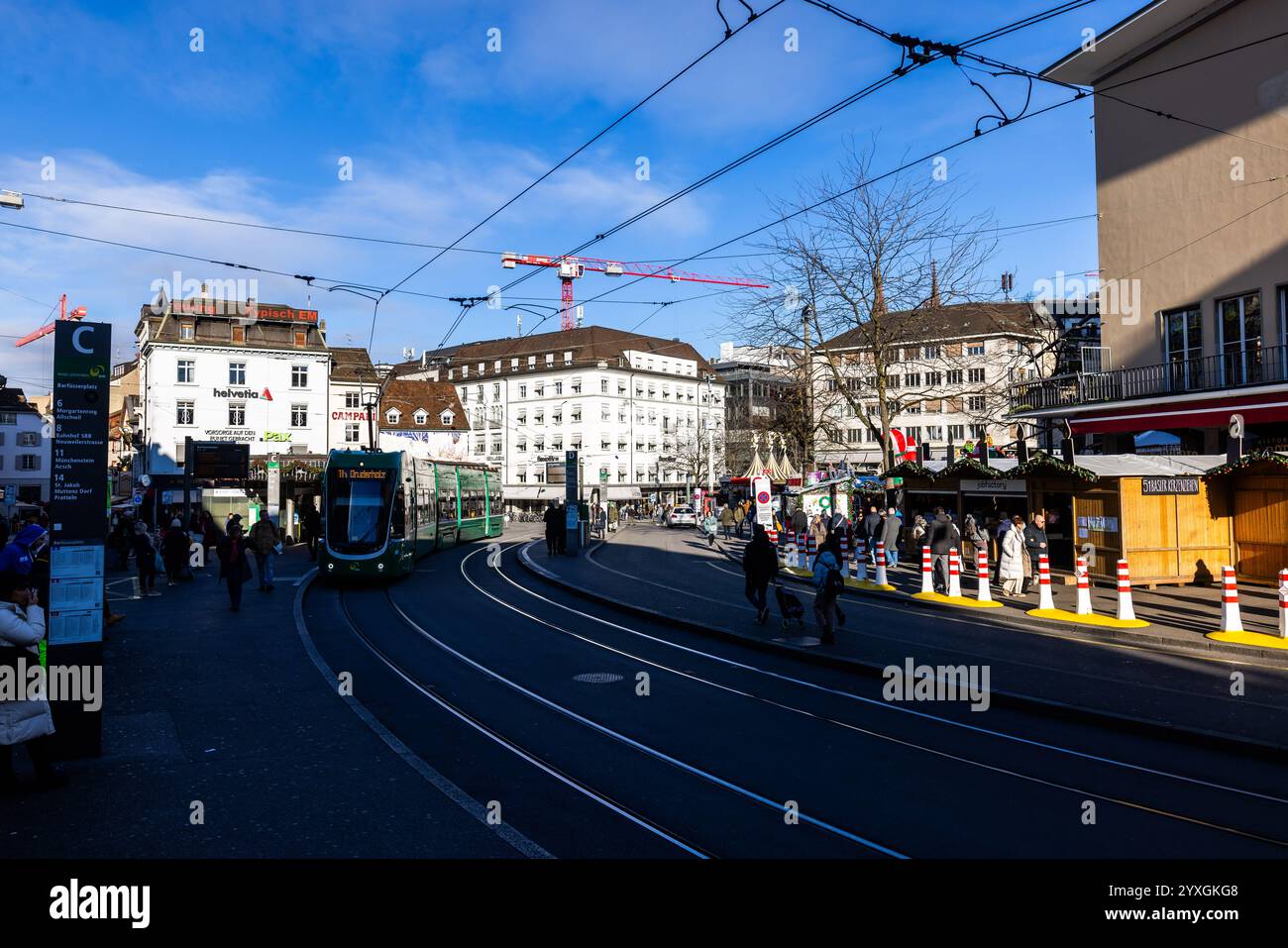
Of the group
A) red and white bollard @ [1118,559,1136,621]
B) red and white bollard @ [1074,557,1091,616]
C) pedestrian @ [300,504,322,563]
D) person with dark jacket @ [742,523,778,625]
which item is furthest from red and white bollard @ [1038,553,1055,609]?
pedestrian @ [300,504,322,563]

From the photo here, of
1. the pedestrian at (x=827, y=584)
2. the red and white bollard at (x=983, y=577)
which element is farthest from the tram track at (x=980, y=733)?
the red and white bollard at (x=983, y=577)

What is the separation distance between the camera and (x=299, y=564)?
1109 inches

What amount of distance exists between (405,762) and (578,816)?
189 cm

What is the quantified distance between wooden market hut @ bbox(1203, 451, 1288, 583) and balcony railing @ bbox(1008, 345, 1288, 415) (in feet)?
15.5

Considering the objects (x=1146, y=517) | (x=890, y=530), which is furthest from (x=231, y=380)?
(x=1146, y=517)

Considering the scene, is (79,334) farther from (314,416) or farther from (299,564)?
(314,416)

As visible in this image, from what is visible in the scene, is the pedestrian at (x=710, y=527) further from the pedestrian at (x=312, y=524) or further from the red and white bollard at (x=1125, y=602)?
the red and white bollard at (x=1125, y=602)

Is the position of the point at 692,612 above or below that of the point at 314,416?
below

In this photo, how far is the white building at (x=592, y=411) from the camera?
8806cm

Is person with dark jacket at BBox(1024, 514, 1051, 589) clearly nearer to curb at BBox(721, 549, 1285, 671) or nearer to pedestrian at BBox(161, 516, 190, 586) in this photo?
curb at BBox(721, 549, 1285, 671)

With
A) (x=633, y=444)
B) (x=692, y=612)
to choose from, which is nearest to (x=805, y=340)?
(x=692, y=612)

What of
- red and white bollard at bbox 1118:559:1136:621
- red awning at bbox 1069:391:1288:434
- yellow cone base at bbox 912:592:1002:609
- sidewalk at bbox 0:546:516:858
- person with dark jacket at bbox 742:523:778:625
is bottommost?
yellow cone base at bbox 912:592:1002:609

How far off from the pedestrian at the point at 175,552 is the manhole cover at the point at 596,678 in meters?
14.8

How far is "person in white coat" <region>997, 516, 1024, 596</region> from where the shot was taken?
19.1 m
